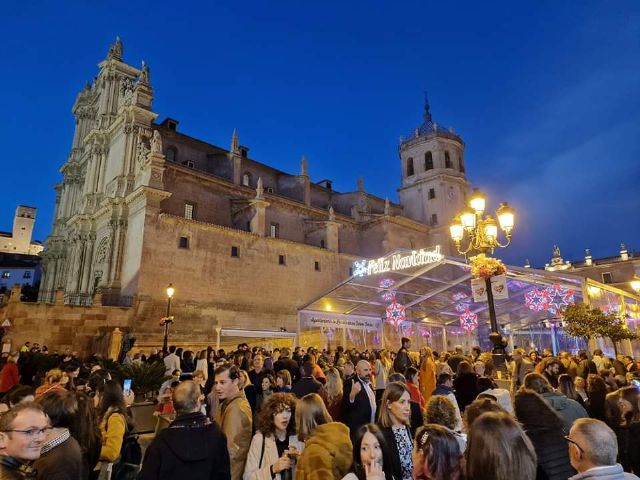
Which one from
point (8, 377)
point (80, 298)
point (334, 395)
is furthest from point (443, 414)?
point (80, 298)

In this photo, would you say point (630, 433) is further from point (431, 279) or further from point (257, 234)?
point (257, 234)

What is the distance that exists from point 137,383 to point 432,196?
37546 millimetres

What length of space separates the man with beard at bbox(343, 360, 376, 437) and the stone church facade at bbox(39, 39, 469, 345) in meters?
20.3

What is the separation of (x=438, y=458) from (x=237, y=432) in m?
2.35

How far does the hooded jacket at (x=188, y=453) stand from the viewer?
325 cm

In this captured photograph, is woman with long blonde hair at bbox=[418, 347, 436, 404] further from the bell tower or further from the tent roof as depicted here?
the bell tower

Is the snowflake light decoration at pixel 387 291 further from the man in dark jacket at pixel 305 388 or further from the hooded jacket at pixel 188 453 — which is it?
the hooded jacket at pixel 188 453

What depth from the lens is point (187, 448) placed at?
329 cm

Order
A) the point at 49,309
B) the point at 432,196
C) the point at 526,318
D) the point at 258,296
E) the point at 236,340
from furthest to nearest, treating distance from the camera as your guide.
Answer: the point at 432,196, the point at 258,296, the point at 236,340, the point at 526,318, the point at 49,309

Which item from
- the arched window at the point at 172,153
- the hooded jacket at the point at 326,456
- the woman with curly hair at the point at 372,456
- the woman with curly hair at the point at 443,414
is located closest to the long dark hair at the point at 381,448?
the woman with curly hair at the point at 372,456

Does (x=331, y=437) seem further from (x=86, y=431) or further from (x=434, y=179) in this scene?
(x=434, y=179)

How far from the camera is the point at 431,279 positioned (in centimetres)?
1973

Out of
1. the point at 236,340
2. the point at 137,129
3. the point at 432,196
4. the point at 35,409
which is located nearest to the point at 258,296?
the point at 236,340

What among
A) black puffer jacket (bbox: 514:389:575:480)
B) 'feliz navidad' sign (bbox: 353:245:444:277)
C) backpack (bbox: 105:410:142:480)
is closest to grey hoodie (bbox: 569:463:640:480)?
black puffer jacket (bbox: 514:389:575:480)
